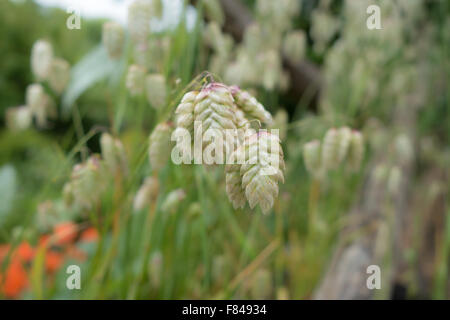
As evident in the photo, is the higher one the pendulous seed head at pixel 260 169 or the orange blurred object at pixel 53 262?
the pendulous seed head at pixel 260 169

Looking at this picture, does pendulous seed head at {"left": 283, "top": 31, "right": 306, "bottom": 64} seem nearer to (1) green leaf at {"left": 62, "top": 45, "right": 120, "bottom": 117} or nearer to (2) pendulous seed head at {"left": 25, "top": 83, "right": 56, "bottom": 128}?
(1) green leaf at {"left": 62, "top": 45, "right": 120, "bottom": 117}

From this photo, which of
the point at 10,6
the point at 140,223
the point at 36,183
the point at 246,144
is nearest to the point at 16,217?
the point at 36,183

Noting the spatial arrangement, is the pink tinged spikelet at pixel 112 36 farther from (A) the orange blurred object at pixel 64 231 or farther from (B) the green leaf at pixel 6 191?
(B) the green leaf at pixel 6 191

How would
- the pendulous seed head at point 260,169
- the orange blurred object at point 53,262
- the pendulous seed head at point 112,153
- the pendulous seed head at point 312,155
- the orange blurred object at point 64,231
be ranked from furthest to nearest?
the orange blurred object at point 53,262 → the orange blurred object at point 64,231 → the pendulous seed head at point 312,155 → the pendulous seed head at point 112,153 → the pendulous seed head at point 260,169

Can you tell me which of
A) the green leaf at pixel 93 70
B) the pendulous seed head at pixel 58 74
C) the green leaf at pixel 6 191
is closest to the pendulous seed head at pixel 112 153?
the pendulous seed head at pixel 58 74

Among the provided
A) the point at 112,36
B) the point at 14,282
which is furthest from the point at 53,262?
the point at 112,36

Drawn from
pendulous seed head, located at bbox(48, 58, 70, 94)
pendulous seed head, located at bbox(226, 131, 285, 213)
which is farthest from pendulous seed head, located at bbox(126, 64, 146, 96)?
pendulous seed head, located at bbox(226, 131, 285, 213)

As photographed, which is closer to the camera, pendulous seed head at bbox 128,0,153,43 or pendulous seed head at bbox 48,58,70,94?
pendulous seed head at bbox 128,0,153,43

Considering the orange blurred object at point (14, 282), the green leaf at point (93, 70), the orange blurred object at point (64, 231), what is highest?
the green leaf at point (93, 70)

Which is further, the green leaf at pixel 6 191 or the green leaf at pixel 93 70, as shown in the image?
the green leaf at pixel 93 70

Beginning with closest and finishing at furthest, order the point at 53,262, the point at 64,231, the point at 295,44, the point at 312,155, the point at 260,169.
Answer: the point at 260,169 < the point at 312,155 < the point at 64,231 < the point at 295,44 < the point at 53,262

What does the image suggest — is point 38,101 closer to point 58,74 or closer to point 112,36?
point 58,74
